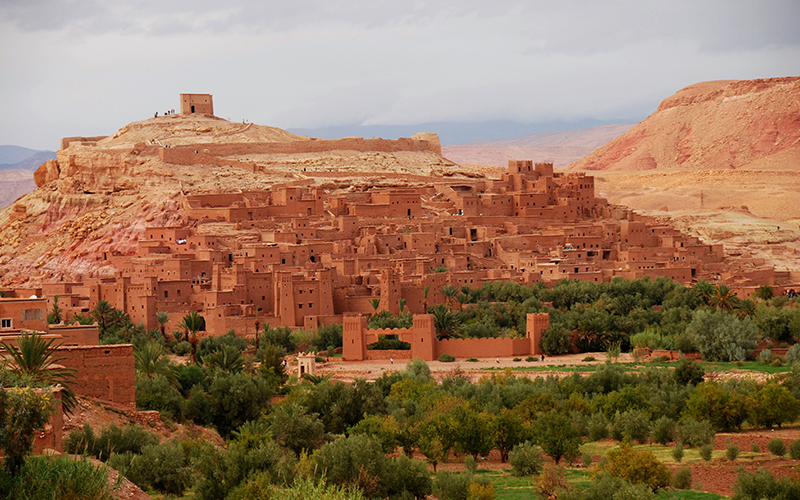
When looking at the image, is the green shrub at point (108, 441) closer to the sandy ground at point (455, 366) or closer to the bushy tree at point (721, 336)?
the sandy ground at point (455, 366)

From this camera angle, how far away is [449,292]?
42.2 meters

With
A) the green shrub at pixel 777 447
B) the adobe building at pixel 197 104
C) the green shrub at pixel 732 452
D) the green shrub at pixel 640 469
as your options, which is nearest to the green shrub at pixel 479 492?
the green shrub at pixel 640 469

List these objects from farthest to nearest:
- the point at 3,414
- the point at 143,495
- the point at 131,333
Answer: the point at 131,333 < the point at 143,495 < the point at 3,414

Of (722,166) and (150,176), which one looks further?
(722,166)

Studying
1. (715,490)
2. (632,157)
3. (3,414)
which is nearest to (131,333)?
(715,490)

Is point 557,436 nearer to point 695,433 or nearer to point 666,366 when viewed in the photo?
point 695,433

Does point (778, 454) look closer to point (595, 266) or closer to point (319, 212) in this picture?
point (595, 266)

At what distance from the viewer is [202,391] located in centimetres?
2502

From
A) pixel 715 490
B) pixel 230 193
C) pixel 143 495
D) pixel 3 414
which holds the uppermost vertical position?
pixel 230 193

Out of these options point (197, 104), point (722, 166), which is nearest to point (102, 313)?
point (197, 104)

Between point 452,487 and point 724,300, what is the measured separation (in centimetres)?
2512

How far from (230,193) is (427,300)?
46.3ft

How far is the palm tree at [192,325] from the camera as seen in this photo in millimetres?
35375

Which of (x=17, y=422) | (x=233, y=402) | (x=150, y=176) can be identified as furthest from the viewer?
(x=150, y=176)
